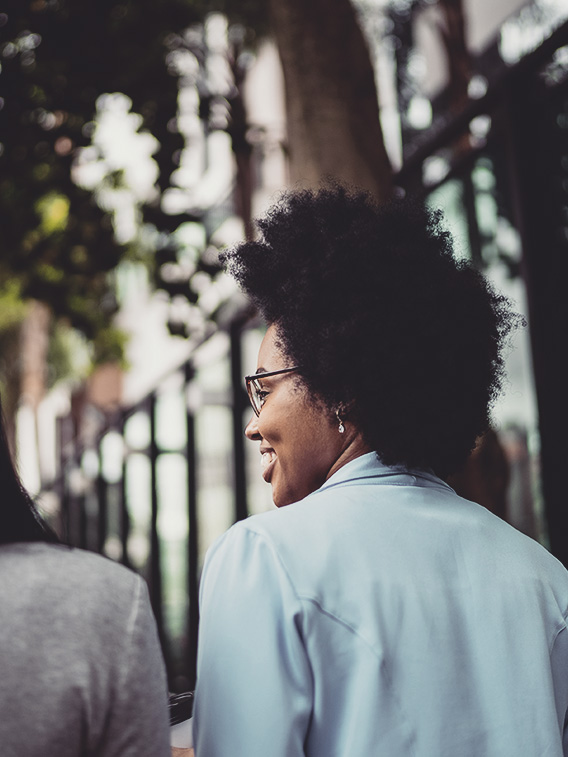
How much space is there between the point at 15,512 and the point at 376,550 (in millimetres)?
541

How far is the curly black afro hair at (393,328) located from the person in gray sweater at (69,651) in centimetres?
61

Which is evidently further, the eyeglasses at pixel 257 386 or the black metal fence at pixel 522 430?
the black metal fence at pixel 522 430

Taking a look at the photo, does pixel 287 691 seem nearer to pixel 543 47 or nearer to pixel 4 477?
pixel 4 477

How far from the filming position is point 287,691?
1368 millimetres

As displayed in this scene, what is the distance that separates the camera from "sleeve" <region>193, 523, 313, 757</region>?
1.36 meters

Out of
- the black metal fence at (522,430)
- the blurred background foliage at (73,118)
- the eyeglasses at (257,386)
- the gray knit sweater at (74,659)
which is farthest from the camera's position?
the blurred background foliage at (73,118)

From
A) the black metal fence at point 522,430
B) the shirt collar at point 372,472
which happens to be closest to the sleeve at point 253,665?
the shirt collar at point 372,472

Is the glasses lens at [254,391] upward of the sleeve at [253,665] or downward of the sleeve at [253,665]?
upward

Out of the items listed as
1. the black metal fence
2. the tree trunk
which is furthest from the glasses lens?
the tree trunk

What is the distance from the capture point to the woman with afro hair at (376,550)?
54.3 inches

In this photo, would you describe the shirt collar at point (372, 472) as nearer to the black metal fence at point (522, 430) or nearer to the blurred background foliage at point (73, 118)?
the black metal fence at point (522, 430)

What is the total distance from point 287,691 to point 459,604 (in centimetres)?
31

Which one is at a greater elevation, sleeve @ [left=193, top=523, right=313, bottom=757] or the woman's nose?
the woman's nose

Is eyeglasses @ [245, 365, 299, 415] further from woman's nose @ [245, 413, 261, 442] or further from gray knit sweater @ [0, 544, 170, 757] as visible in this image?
gray knit sweater @ [0, 544, 170, 757]
